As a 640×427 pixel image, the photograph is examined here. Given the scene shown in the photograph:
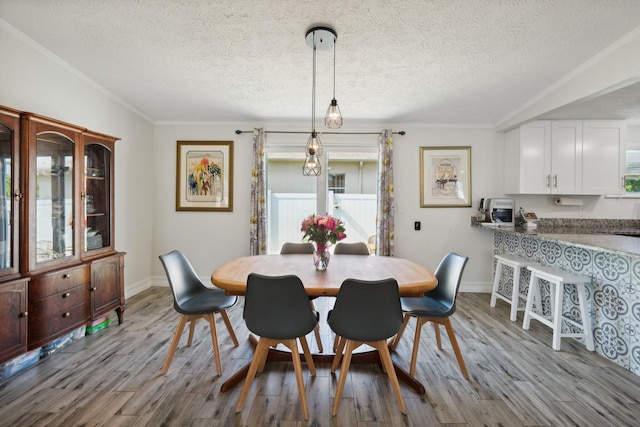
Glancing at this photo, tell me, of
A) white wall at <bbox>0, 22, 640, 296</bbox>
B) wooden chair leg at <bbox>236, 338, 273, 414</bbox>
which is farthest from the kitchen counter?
wooden chair leg at <bbox>236, 338, 273, 414</bbox>

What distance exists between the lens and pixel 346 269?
87.4 inches

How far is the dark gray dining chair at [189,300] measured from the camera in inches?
79.6

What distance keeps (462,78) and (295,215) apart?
2.68 metres

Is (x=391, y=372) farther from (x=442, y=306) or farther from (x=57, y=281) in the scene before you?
(x=57, y=281)

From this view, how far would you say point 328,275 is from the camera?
6.65 ft

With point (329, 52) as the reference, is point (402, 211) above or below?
below

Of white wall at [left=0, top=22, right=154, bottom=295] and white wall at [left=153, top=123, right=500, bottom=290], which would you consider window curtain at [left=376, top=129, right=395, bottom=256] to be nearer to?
white wall at [left=153, top=123, right=500, bottom=290]

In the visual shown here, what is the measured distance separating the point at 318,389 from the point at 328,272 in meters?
0.79

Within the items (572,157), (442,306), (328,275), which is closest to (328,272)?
(328,275)

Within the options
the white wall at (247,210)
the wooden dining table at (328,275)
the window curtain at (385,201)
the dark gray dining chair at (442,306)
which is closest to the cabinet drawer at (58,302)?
the wooden dining table at (328,275)

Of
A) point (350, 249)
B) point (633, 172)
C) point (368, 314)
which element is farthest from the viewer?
point (633, 172)

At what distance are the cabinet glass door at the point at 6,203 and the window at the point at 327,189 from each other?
260 cm

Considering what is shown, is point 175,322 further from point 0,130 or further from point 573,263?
point 573,263

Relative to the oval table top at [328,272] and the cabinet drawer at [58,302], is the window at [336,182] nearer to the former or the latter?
the oval table top at [328,272]
